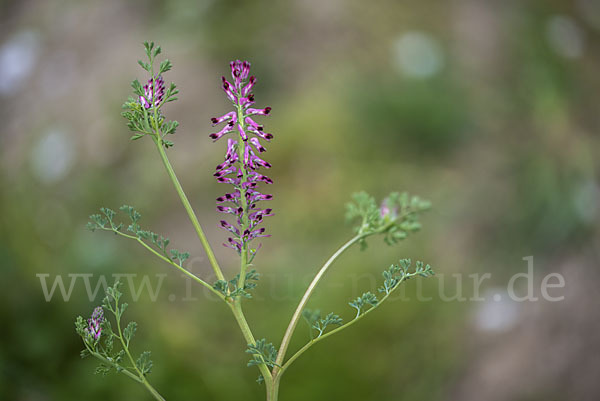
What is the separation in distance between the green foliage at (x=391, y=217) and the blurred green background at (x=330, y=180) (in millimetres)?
797

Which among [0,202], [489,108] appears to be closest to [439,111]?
[489,108]

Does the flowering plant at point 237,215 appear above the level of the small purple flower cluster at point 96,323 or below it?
above

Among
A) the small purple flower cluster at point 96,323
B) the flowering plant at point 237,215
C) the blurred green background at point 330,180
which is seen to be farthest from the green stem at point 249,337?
the blurred green background at point 330,180

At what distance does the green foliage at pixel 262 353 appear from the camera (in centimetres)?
54

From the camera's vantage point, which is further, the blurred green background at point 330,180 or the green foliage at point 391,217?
the blurred green background at point 330,180

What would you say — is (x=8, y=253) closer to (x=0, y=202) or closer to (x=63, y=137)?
(x=0, y=202)

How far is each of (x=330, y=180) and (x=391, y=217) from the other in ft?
3.85

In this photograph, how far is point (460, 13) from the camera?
2432 millimetres

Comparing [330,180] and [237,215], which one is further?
[330,180]

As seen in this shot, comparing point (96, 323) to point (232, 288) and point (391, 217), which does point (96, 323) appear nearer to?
point (232, 288)

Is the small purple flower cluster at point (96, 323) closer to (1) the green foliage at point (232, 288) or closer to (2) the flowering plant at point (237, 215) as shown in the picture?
(2) the flowering plant at point (237, 215)

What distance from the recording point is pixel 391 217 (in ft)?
1.99

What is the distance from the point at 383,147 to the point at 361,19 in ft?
2.50

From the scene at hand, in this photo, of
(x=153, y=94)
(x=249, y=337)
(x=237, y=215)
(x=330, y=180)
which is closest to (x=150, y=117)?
(x=153, y=94)
